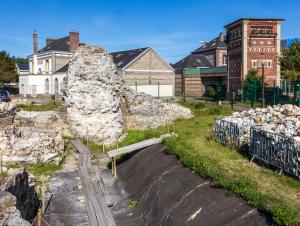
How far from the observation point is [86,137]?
17.6 m

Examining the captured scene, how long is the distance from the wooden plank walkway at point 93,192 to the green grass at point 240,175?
260cm

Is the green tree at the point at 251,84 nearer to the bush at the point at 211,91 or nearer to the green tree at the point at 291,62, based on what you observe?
the green tree at the point at 291,62

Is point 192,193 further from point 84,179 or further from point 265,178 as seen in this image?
point 84,179

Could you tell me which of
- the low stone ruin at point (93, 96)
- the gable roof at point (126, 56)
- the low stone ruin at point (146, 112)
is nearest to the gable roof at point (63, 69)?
the gable roof at point (126, 56)

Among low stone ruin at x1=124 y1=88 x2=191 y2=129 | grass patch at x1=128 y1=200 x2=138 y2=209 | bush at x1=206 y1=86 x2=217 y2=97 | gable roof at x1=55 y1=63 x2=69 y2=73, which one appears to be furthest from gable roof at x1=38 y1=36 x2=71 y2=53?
grass patch at x1=128 y1=200 x2=138 y2=209

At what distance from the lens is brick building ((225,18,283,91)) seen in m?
35.2

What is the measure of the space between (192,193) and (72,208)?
3767 mm

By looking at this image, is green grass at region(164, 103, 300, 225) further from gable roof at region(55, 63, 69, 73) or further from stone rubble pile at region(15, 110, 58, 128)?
gable roof at region(55, 63, 69, 73)

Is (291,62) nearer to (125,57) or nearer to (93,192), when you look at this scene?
(125,57)

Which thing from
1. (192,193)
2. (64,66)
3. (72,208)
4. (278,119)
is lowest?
(72,208)

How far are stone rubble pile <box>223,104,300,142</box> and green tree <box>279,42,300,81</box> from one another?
13.5 metres

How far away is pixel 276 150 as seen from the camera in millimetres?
10000

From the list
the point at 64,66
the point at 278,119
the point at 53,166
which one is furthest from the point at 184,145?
the point at 64,66

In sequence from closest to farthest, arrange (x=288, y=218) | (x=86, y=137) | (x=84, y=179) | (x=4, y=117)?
(x=288, y=218) < (x=84, y=179) < (x=4, y=117) < (x=86, y=137)
